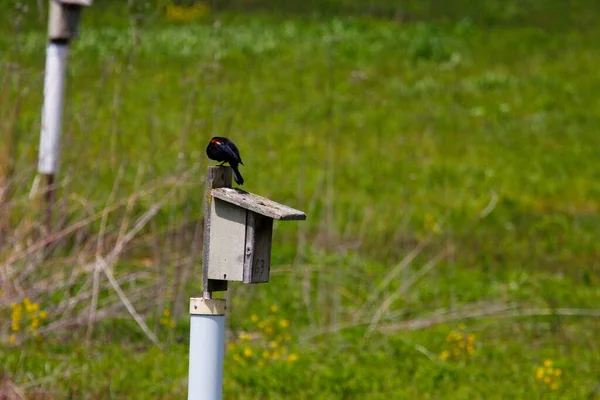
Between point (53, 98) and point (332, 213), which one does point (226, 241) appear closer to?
point (53, 98)

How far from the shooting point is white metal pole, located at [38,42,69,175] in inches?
304

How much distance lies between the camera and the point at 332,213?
1009 cm

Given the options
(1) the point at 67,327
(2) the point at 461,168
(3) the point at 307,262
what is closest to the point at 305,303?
(3) the point at 307,262

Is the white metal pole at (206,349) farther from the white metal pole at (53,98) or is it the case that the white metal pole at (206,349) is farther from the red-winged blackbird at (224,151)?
the white metal pole at (53,98)

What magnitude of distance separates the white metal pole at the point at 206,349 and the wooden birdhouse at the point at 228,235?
0.14 m

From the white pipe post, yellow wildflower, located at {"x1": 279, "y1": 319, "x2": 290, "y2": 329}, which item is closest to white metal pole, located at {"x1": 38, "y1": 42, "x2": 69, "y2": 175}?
the white pipe post

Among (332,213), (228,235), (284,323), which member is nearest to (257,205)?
(228,235)

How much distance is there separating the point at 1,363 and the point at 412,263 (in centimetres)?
418

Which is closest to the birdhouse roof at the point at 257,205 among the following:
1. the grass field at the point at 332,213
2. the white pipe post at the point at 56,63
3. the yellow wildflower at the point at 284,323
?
the grass field at the point at 332,213

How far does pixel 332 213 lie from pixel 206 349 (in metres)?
6.05

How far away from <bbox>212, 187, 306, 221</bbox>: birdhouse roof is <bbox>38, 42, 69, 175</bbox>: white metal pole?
3450 millimetres

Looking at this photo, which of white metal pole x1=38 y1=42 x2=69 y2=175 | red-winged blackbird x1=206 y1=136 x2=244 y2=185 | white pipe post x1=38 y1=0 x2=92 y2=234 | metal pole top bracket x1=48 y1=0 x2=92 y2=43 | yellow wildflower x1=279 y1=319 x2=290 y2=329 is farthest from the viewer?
metal pole top bracket x1=48 y1=0 x2=92 y2=43

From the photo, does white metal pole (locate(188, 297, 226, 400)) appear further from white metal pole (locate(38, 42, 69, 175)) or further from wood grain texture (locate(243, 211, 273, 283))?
white metal pole (locate(38, 42, 69, 175))

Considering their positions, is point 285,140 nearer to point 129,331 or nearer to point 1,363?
point 129,331
